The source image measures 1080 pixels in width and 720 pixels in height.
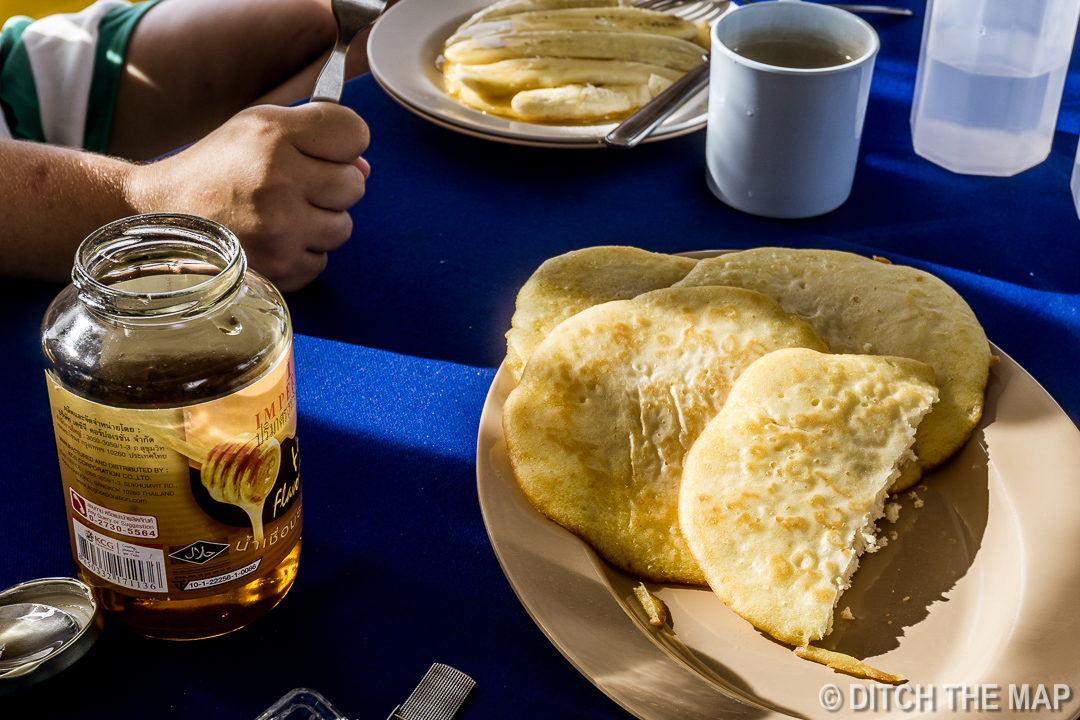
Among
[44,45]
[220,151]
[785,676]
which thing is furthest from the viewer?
[44,45]

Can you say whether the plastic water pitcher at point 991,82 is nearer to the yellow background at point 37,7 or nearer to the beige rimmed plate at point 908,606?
the beige rimmed plate at point 908,606

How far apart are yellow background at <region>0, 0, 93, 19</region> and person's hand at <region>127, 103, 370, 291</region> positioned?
133 centimetres

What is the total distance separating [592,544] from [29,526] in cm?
52

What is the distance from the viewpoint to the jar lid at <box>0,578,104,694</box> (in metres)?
0.65

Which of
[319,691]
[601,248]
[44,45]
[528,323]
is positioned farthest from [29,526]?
[44,45]

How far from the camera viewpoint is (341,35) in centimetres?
125

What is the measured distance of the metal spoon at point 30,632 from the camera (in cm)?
66

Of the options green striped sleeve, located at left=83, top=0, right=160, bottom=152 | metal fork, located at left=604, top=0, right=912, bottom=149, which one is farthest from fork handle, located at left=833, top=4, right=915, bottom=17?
green striped sleeve, located at left=83, top=0, right=160, bottom=152

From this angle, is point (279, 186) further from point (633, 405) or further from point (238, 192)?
point (633, 405)

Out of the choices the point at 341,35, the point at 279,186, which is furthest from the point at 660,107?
the point at 279,186

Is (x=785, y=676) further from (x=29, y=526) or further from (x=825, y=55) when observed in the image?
(x=825, y=55)

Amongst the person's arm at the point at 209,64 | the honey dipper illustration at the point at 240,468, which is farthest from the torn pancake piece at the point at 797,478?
the person's arm at the point at 209,64

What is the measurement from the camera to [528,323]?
0.93m

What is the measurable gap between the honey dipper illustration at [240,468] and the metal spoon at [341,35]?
0.67 metres
